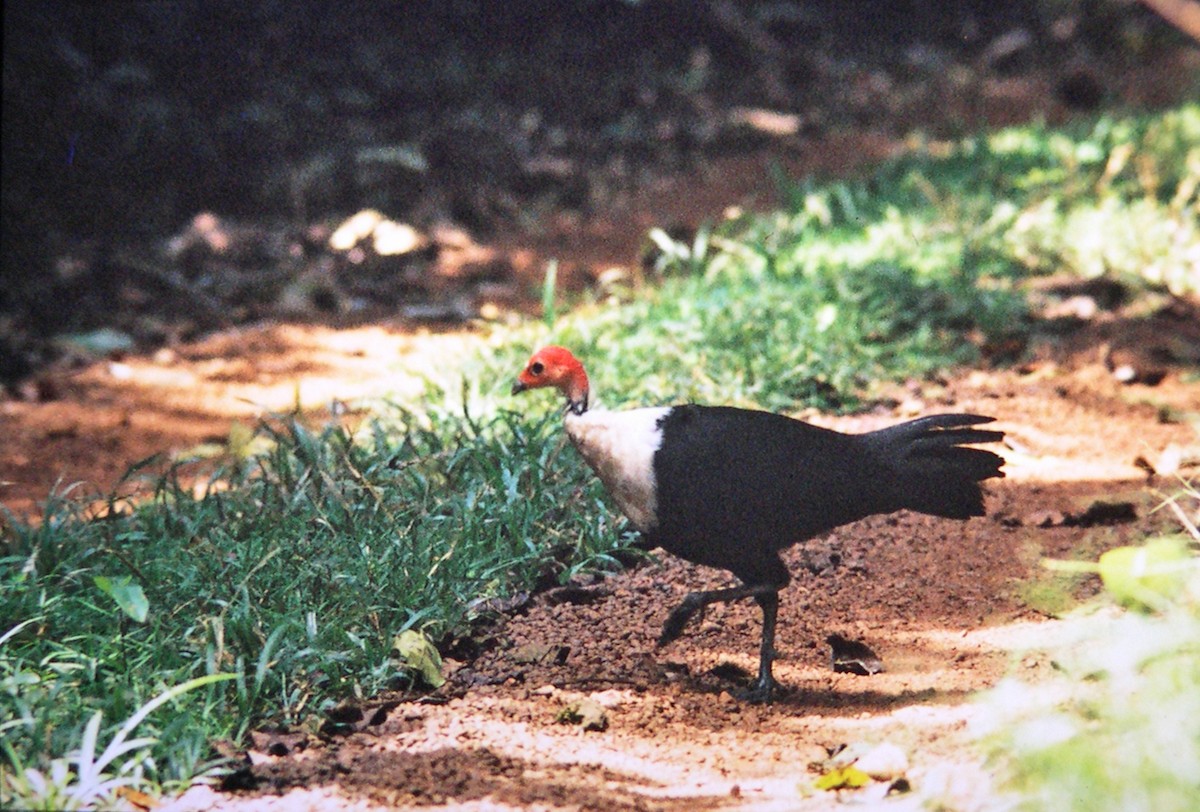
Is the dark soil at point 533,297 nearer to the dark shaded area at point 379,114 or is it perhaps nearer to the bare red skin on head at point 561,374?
the dark shaded area at point 379,114

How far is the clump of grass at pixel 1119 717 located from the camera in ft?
7.02

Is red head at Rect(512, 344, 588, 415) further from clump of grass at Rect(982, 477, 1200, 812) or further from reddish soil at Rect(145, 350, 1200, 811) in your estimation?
clump of grass at Rect(982, 477, 1200, 812)

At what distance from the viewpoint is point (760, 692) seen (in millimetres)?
3219

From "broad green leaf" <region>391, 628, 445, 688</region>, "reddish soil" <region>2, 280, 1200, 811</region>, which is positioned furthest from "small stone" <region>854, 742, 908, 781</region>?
"broad green leaf" <region>391, 628, 445, 688</region>

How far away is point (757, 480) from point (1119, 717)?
3.69 feet

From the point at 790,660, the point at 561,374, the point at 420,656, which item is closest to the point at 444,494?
the point at 561,374

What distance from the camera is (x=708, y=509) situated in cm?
325

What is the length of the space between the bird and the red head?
0.09 m

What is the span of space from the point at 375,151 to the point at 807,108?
3.47 meters

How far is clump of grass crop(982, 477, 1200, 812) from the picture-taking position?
84.3 inches

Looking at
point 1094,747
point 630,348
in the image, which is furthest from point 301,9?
point 1094,747

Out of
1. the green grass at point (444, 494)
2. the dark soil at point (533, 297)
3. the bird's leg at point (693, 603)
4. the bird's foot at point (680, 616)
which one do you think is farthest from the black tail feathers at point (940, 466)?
the green grass at point (444, 494)

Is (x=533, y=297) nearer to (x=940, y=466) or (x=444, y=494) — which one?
(x=444, y=494)

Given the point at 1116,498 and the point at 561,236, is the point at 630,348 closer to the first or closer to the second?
the point at 1116,498
